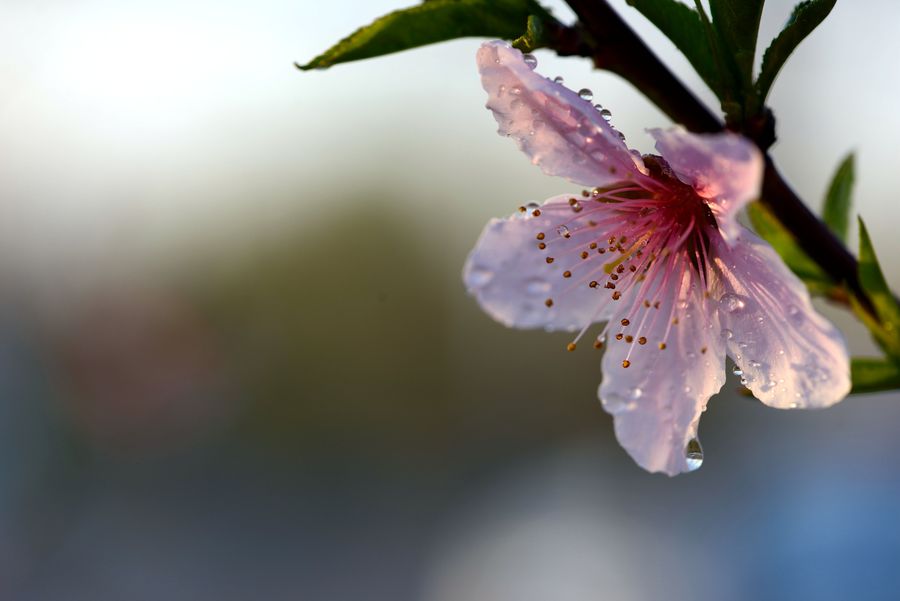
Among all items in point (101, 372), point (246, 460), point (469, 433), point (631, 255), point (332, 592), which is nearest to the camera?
point (631, 255)

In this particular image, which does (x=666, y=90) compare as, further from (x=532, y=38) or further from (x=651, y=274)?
(x=651, y=274)

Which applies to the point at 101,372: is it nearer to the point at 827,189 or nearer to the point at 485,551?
the point at 485,551

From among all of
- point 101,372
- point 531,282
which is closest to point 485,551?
point 101,372

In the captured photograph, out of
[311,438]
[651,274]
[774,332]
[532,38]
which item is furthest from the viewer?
[311,438]

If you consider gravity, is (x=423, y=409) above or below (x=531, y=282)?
below

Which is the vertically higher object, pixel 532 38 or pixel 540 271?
pixel 532 38

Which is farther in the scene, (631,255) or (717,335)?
(631,255)

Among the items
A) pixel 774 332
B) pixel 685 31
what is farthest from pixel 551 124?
pixel 774 332
